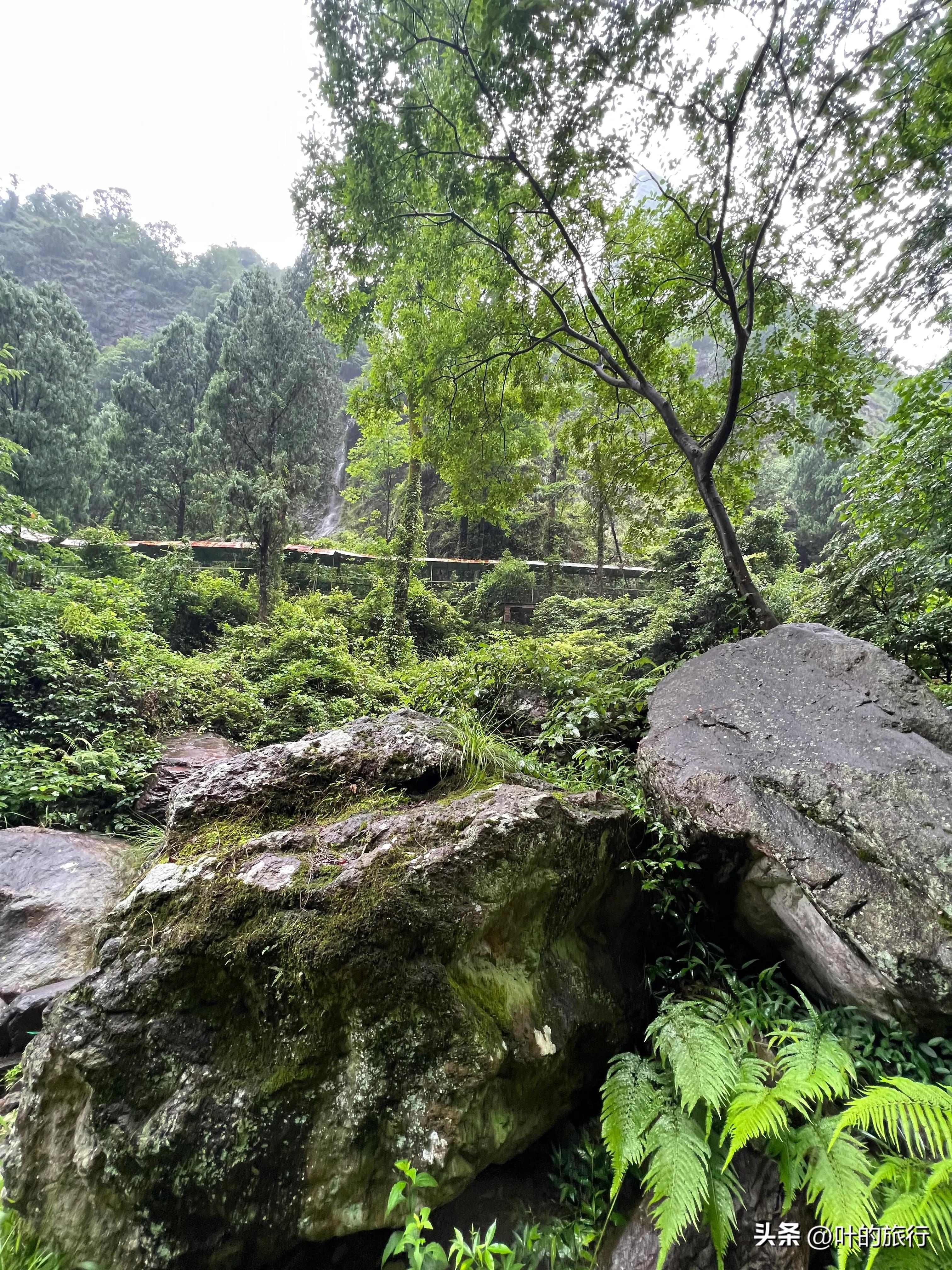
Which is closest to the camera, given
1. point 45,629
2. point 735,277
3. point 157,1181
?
point 157,1181

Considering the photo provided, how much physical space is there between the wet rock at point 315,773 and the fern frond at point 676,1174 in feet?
5.95

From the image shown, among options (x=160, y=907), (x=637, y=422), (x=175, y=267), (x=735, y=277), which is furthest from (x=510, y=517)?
(x=175, y=267)

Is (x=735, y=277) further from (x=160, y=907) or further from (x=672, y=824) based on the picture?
(x=160, y=907)

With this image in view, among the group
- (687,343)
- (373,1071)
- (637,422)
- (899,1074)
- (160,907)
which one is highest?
(687,343)

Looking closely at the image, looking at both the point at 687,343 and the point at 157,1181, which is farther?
the point at 687,343

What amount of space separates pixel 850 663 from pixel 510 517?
53.8 feet

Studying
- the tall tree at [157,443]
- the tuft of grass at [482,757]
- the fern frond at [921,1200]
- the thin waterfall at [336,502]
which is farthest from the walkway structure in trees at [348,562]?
the fern frond at [921,1200]

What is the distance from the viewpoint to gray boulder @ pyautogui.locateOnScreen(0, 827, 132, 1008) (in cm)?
305

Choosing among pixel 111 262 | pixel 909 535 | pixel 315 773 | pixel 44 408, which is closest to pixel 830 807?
pixel 315 773

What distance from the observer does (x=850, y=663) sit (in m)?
3.20

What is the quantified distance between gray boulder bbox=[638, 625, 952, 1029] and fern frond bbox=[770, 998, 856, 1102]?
0.28 metres

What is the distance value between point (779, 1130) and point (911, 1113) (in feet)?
1.34

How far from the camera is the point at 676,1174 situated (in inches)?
64.6

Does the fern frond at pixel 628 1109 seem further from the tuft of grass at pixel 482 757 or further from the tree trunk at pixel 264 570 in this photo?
the tree trunk at pixel 264 570
